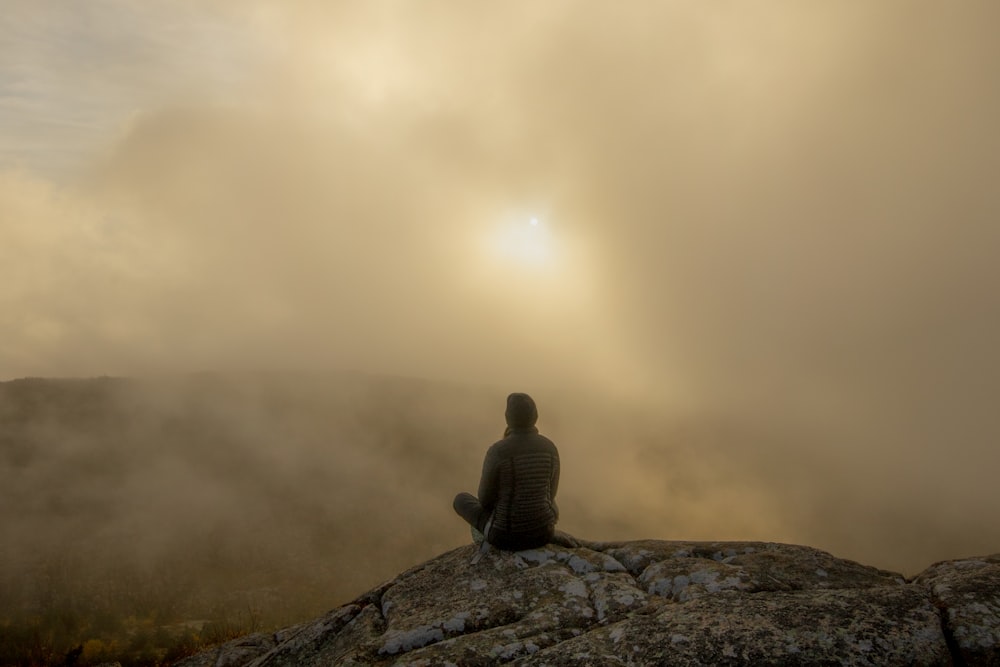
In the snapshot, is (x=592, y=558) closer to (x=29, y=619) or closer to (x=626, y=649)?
(x=626, y=649)

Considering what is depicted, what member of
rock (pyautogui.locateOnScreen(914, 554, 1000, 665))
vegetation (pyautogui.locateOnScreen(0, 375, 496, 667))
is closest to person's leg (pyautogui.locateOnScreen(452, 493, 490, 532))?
rock (pyautogui.locateOnScreen(914, 554, 1000, 665))

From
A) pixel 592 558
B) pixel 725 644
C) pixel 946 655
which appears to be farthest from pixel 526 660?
pixel 946 655

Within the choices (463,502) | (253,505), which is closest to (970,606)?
(463,502)

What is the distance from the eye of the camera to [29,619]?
3034 centimetres

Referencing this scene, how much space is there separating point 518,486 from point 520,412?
1453mm

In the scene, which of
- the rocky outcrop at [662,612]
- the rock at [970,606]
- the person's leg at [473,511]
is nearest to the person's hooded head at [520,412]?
the person's leg at [473,511]

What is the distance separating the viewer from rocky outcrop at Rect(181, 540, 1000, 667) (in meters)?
7.75

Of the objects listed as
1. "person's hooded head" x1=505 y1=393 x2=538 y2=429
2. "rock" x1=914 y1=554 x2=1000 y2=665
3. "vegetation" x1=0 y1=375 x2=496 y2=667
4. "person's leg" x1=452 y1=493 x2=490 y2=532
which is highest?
"vegetation" x1=0 y1=375 x2=496 y2=667

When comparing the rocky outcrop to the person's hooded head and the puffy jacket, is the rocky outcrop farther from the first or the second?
the person's hooded head

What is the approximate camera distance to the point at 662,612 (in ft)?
30.0

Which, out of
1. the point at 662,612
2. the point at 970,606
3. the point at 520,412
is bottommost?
the point at 970,606

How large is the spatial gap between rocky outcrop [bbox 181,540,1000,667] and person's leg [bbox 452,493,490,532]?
643 millimetres

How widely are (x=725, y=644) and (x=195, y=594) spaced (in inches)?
1384

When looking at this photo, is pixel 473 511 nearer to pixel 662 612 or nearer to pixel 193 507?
pixel 662 612
